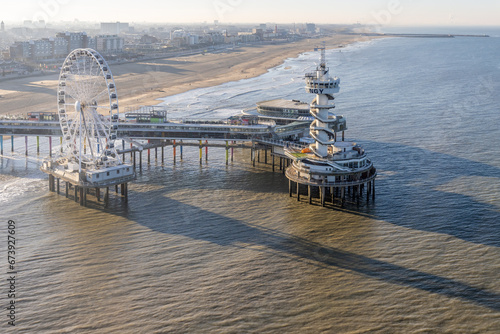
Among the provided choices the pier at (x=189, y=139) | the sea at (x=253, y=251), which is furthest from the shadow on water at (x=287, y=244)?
the pier at (x=189, y=139)

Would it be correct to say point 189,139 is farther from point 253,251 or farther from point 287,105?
point 253,251

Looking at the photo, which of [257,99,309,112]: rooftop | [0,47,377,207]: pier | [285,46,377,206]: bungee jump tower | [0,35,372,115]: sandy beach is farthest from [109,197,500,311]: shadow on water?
[0,35,372,115]: sandy beach

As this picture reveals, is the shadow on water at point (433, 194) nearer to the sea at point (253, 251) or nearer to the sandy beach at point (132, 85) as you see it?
the sea at point (253, 251)

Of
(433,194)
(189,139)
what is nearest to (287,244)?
(433,194)

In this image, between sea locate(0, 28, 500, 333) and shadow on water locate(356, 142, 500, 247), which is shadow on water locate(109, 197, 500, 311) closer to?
sea locate(0, 28, 500, 333)

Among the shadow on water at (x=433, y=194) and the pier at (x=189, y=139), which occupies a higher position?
the pier at (x=189, y=139)

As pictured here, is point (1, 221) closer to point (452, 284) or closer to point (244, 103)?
point (452, 284)
